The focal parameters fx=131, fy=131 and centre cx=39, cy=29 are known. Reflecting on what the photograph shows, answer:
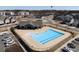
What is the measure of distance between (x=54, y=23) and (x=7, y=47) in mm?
935

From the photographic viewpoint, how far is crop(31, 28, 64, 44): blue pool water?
2.27m

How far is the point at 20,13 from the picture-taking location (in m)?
2.39

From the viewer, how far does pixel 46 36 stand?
2289mm

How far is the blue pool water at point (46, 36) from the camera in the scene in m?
2.27

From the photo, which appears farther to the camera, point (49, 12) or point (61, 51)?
point (49, 12)

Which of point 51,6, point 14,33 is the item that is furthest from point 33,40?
point 51,6

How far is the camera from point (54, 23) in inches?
93.5

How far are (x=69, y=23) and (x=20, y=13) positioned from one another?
913 millimetres

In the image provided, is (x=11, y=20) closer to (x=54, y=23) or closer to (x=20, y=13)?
(x=20, y=13)
